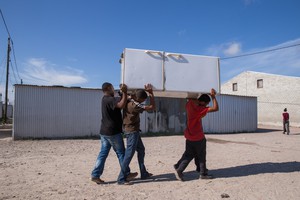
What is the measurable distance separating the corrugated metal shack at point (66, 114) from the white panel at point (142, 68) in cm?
1054

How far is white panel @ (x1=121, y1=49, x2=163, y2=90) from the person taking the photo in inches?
196

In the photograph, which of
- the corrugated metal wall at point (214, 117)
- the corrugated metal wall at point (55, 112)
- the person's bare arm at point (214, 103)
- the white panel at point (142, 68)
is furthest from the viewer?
the corrugated metal wall at point (214, 117)

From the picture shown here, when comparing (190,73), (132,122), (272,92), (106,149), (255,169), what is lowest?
(255,169)

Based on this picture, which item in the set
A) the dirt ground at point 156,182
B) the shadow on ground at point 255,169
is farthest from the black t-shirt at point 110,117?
the shadow on ground at point 255,169

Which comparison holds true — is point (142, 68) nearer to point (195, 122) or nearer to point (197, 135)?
point (195, 122)

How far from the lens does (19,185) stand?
4734 mm

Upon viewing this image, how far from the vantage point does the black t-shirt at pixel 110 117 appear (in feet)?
15.9

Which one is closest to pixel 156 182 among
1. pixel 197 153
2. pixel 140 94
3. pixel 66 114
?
pixel 197 153

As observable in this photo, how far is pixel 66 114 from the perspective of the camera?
48.7ft

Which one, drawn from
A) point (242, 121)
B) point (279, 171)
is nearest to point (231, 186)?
point (279, 171)

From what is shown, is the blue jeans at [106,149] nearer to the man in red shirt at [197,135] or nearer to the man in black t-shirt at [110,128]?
the man in black t-shirt at [110,128]

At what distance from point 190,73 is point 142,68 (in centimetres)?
104

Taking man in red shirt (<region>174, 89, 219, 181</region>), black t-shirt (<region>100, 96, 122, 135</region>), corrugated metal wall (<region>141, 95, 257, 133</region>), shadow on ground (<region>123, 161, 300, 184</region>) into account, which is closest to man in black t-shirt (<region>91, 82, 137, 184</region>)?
black t-shirt (<region>100, 96, 122, 135</region>)

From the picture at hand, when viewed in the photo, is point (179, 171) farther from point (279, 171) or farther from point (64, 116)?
point (64, 116)
